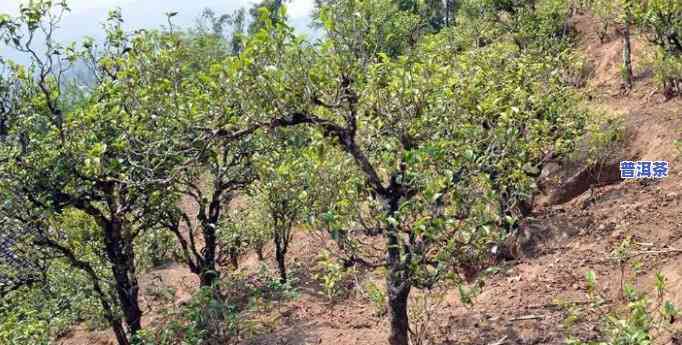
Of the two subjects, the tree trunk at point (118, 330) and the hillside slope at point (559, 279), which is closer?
the hillside slope at point (559, 279)

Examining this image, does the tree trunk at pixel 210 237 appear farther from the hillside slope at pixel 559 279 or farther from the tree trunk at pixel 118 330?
the tree trunk at pixel 118 330

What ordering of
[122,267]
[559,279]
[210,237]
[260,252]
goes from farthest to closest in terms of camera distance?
[260,252] → [210,237] → [122,267] → [559,279]

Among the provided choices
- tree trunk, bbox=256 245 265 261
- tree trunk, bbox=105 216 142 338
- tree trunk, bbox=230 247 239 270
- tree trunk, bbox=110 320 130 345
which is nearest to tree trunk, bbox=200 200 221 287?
tree trunk, bbox=105 216 142 338

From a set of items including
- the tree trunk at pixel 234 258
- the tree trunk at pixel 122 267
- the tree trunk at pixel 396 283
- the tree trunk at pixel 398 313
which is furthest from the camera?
the tree trunk at pixel 234 258

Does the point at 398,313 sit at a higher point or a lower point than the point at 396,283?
lower

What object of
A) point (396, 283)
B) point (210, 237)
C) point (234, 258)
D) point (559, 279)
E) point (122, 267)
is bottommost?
point (559, 279)

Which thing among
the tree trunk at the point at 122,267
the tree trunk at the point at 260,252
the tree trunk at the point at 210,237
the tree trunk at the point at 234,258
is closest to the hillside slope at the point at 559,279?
the tree trunk at the point at 122,267

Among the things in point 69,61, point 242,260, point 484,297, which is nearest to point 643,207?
point 484,297

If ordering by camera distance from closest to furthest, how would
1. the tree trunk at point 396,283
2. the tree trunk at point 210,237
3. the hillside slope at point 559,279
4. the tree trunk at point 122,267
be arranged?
the tree trunk at point 396,283 → the hillside slope at point 559,279 → the tree trunk at point 122,267 → the tree trunk at point 210,237

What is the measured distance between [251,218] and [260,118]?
10300 mm

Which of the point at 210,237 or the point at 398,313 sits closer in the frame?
the point at 398,313

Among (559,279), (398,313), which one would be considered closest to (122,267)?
(398,313)

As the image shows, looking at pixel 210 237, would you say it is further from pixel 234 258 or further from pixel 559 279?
pixel 559 279

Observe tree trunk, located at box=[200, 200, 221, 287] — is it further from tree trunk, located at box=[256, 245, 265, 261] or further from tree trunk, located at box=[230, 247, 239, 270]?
tree trunk, located at box=[230, 247, 239, 270]
